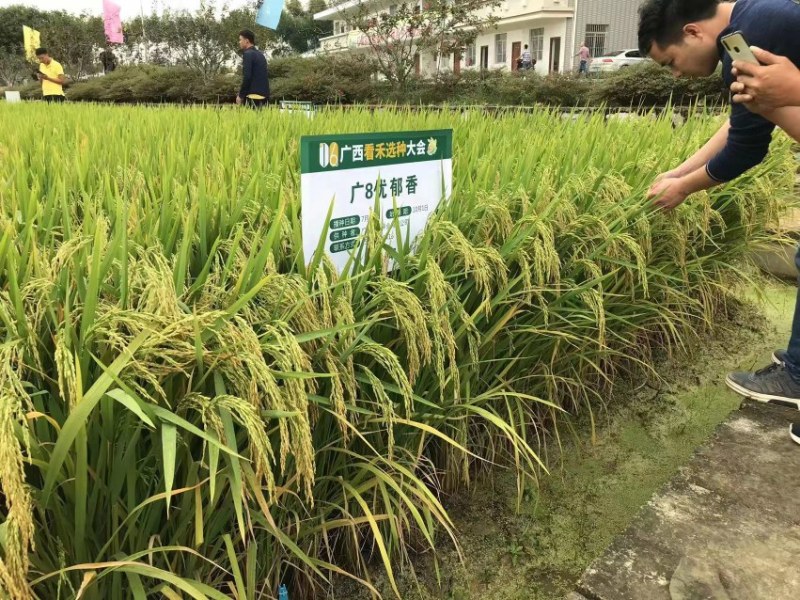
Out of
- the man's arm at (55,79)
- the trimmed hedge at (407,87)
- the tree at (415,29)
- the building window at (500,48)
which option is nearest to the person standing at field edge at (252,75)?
the trimmed hedge at (407,87)

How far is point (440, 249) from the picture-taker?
1438mm

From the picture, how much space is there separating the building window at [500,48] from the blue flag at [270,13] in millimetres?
21945

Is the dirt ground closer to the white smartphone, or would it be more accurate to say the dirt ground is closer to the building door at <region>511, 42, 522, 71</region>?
the white smartphone

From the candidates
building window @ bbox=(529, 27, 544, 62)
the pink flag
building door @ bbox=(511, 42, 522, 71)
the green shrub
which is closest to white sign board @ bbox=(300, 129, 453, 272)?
the green shrub

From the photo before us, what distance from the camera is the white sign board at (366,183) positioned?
1330mm

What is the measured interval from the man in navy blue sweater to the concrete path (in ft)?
1.54

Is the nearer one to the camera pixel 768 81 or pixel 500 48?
pixel 768 81

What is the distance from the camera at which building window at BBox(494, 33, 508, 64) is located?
2686cm

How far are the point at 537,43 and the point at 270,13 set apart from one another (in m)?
20.8

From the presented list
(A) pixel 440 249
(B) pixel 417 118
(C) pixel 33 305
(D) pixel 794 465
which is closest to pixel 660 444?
(D) pixel 794 465

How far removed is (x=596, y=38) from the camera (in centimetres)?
2384

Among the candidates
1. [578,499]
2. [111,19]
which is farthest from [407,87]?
[578,499]

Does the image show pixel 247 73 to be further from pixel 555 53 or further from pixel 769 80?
pixel 555 53

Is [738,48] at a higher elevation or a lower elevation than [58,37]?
lower
